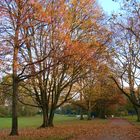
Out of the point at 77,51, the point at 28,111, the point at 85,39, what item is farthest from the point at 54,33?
the point at 28,111

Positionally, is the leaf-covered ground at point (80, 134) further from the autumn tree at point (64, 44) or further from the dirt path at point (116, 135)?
the autumn tree at point (64, 44)

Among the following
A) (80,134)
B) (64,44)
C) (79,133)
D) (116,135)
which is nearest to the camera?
(116,135)

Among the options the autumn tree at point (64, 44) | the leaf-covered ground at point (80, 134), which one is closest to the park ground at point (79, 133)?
the leaf-covered ground at point (80, 134)

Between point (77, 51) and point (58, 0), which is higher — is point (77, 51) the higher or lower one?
the lower one

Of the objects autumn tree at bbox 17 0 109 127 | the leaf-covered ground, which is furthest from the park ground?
autumn tree at bbox 17 0 109 127

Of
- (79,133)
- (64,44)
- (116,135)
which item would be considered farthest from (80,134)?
(64,44)

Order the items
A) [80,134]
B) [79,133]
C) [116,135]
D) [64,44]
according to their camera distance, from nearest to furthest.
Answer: [116,135], [80,134], [79,133], [64,44]

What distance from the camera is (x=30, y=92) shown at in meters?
43.9

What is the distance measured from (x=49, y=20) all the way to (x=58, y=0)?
736 centimetres

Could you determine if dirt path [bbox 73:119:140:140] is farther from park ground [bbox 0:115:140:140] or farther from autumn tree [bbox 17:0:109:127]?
autumn tree [bbox 17:0:109:127]

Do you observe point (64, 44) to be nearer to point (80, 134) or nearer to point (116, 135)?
point (80, 134)

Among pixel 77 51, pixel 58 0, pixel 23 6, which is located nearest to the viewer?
pixel 23 6

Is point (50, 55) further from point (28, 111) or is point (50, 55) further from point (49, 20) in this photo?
point (28, 111)

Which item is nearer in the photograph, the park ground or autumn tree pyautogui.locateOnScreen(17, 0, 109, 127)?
the park ground
